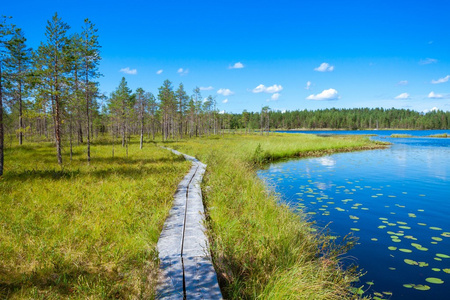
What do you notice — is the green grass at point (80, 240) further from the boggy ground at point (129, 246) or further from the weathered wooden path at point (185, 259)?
the weathered wooden path at point (185, 259)

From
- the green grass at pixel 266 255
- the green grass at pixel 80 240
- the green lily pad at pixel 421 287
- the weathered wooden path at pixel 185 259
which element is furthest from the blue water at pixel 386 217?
the green grass at pixel 80 240

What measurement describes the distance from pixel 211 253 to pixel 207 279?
95 cm

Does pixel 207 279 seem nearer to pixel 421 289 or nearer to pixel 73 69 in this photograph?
pixel 421 289

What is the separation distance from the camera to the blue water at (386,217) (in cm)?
589

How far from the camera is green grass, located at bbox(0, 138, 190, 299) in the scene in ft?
12.7

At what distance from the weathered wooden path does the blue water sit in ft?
12.3

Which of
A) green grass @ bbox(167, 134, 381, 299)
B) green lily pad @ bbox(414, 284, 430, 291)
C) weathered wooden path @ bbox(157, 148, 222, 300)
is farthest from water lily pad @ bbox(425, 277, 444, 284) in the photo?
weathered wooden path @ bbox(157, 148, 222, 300)

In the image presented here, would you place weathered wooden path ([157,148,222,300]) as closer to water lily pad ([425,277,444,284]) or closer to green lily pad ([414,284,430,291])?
green lily pad ([414,284,430,291])

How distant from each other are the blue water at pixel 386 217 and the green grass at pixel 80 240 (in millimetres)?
4988

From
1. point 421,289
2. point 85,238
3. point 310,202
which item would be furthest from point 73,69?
point 421,289

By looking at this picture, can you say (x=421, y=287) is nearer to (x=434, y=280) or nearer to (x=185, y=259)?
(x=434, y=280)

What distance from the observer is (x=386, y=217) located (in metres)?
9.73

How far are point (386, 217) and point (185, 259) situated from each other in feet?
29.1

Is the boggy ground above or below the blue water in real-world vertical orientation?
above
